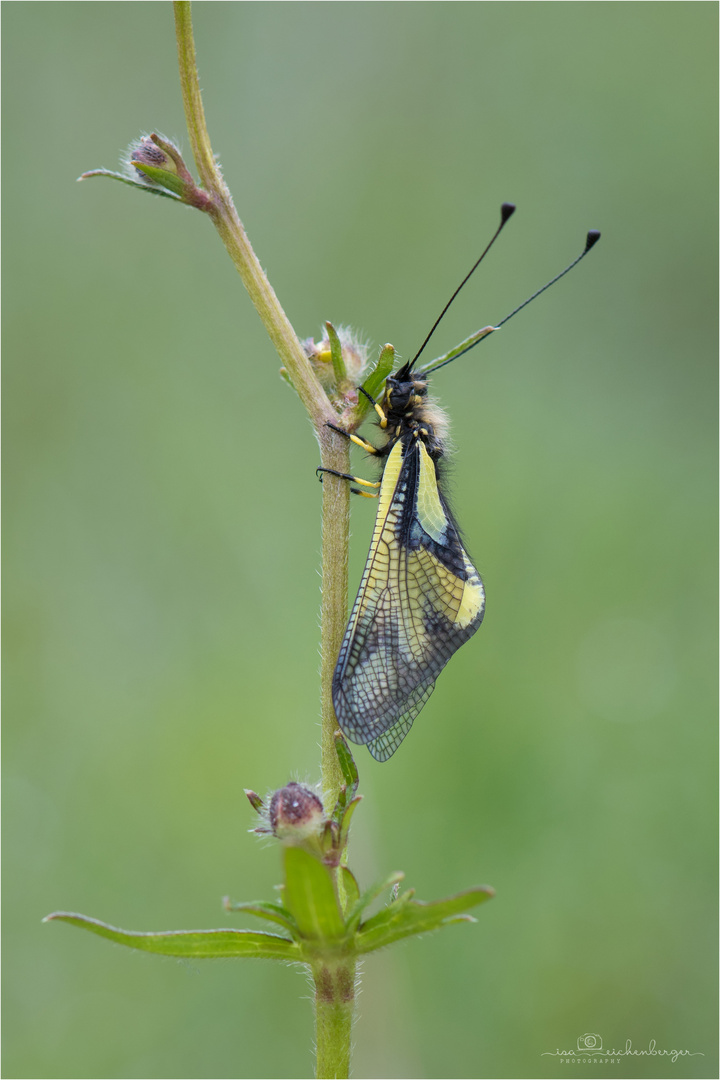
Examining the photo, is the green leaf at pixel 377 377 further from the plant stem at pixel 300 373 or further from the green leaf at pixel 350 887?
the green leaf at pixel 350 887

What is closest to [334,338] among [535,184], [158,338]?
[158,338]

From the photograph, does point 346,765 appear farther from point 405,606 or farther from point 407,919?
point 405,606

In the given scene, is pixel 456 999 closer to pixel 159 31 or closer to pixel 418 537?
pixel 418 537

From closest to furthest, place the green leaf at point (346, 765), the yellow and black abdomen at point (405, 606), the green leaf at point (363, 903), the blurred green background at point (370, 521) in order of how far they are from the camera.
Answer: the green leaf at point (363, 903) → the green leaf at point (346, 765) → the yellow and black abdomen at point (405, 606) → the blurred green background at point (370, 521)

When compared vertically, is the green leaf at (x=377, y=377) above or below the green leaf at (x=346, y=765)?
above

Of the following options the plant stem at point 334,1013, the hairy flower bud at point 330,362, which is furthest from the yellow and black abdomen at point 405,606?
the plant stem at point 334,1013

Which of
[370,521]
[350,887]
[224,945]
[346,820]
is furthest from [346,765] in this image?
[370,521]

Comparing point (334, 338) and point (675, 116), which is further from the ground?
point (675, 116)
